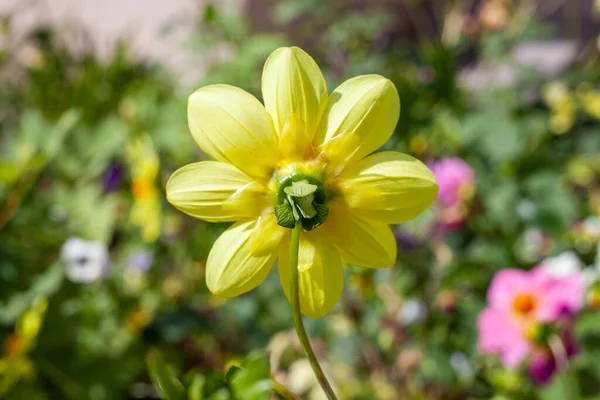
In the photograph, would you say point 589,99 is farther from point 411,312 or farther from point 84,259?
point 84,259

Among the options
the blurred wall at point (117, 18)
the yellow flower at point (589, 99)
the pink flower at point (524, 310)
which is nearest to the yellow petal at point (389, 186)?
the pink flower at point (524, 310)

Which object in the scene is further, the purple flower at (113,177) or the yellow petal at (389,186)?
the purple flower at (113,177)

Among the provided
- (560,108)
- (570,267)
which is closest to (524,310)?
(570,267)

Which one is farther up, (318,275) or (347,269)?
(318,275)

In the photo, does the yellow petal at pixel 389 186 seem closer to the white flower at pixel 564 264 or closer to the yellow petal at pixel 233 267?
the yellow petal at pixel 233 267

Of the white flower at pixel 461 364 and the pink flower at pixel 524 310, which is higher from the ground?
the pink flower at pixel 524 310

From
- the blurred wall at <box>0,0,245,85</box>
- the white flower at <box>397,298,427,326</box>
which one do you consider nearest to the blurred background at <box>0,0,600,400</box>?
the white flower at <box>397,298,427,326</box>

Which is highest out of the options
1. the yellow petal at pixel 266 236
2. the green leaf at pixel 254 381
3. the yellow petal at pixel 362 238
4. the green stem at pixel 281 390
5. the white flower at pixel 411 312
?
the yellow petal at pixel 266 236
